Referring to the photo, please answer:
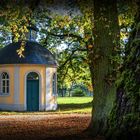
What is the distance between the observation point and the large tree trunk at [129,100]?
211cm

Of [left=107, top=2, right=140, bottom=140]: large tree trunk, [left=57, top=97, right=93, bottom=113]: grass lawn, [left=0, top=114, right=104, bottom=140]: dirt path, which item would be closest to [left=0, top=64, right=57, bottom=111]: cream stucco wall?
[left=57, top=97, right=93, bottom=113]: grass lawn

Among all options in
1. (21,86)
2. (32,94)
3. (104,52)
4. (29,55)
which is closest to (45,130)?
(104,52)

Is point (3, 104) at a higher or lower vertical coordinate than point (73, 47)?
lower

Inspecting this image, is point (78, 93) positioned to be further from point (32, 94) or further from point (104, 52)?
point (104, 52)

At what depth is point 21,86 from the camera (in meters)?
33.9

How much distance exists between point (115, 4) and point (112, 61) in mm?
1669

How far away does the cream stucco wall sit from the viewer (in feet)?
111

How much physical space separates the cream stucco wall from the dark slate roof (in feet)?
1.30

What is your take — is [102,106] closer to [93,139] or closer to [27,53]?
[93,139]

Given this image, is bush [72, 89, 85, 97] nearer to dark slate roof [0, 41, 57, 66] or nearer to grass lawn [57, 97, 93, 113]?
grass lawn [57, 97, 93, 113]

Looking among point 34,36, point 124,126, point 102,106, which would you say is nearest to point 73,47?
point 34,36

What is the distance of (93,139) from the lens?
39.2 feet

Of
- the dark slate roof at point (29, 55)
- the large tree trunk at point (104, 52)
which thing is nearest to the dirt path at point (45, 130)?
the large tree trunk at point (104, 52)

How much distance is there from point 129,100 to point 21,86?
105ft
